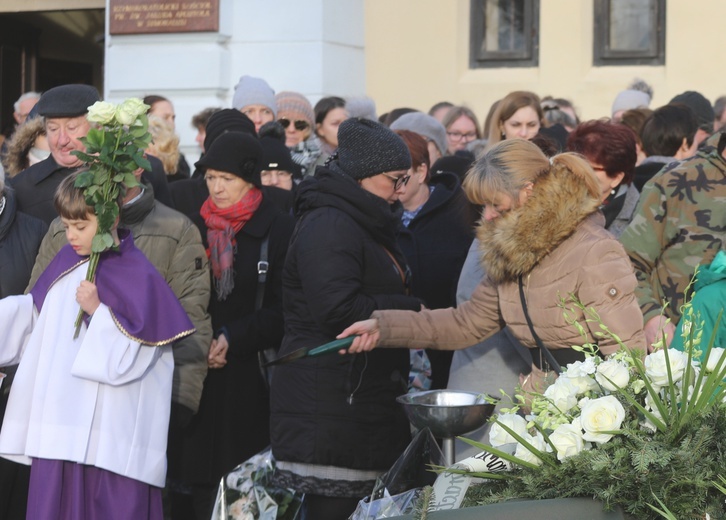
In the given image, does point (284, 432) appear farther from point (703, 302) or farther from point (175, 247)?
point (703, 302)

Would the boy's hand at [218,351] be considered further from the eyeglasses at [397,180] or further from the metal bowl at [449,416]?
the metal bowl at [449,416]

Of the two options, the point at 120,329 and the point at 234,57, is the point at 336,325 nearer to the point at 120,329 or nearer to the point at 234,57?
the point at 120,329

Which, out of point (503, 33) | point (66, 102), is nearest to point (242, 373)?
point (66, 102)

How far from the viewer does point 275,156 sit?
23.6 ft

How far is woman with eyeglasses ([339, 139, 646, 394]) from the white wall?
20.8 feet

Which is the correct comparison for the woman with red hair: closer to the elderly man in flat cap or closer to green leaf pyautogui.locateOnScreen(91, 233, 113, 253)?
green leaf pyautogui.locateOnScreen(91, 233, 113, 253)

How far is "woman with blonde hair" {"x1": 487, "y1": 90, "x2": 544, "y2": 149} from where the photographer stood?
7223 millimetres

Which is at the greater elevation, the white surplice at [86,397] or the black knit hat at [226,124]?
the black knit hat at [226,124]

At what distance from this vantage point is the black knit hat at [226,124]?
688 centimetres

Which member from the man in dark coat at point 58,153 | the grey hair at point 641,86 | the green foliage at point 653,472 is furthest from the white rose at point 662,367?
the grey hair at point 641,86

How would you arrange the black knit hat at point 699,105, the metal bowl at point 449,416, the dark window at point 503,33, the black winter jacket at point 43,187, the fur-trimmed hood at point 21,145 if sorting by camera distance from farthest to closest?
the dark window at point 503,33, the black knit hat at point 699,105, the fur-trimmed hood at point 21,145, the black winter jacket at point 43,187, the metal bowl at point 449,416

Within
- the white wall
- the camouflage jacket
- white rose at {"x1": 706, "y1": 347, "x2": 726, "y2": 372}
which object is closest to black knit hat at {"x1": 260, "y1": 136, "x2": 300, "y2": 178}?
the camouflage jacket

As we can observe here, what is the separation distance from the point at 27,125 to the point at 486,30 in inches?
223

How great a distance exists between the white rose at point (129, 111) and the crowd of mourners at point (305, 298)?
218 mm
